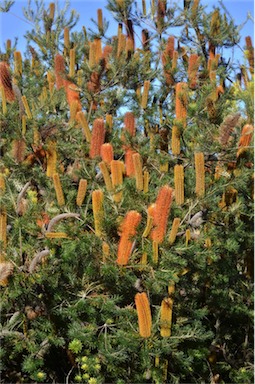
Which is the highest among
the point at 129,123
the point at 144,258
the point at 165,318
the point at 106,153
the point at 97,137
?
the point at 129,123

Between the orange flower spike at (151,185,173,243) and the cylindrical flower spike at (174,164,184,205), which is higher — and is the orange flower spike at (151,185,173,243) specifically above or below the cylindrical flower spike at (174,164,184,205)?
below

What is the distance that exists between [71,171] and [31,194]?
418 mm

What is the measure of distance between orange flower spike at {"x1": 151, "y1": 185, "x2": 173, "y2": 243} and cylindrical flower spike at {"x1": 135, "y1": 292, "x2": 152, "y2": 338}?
263mm

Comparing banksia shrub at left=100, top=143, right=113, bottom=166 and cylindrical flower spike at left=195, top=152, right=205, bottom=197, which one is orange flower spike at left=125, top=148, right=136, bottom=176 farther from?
cylindrical flower spike at left=195, top=152, right=205, bottom=197

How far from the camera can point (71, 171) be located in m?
2.89

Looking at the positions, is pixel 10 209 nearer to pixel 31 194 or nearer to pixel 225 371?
pixel 31 194

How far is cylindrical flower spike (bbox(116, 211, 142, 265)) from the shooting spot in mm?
2152

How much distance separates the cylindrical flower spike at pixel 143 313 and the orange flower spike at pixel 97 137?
2.81 feet

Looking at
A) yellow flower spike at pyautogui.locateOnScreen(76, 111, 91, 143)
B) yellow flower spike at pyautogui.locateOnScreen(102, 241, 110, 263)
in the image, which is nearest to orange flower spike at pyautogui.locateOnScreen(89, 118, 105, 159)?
yellow flower spike at pyautogui.locateOnScreen(76, 111, 91, 143)

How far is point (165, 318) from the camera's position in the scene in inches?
93.0

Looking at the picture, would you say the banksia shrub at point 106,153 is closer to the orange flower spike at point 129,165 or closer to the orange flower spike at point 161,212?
the orange flower spike at point 129,165

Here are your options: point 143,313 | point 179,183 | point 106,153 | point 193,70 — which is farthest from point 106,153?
point 193,70

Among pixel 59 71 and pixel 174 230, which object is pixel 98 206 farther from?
pixel 59 71

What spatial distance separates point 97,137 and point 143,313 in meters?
0.98
